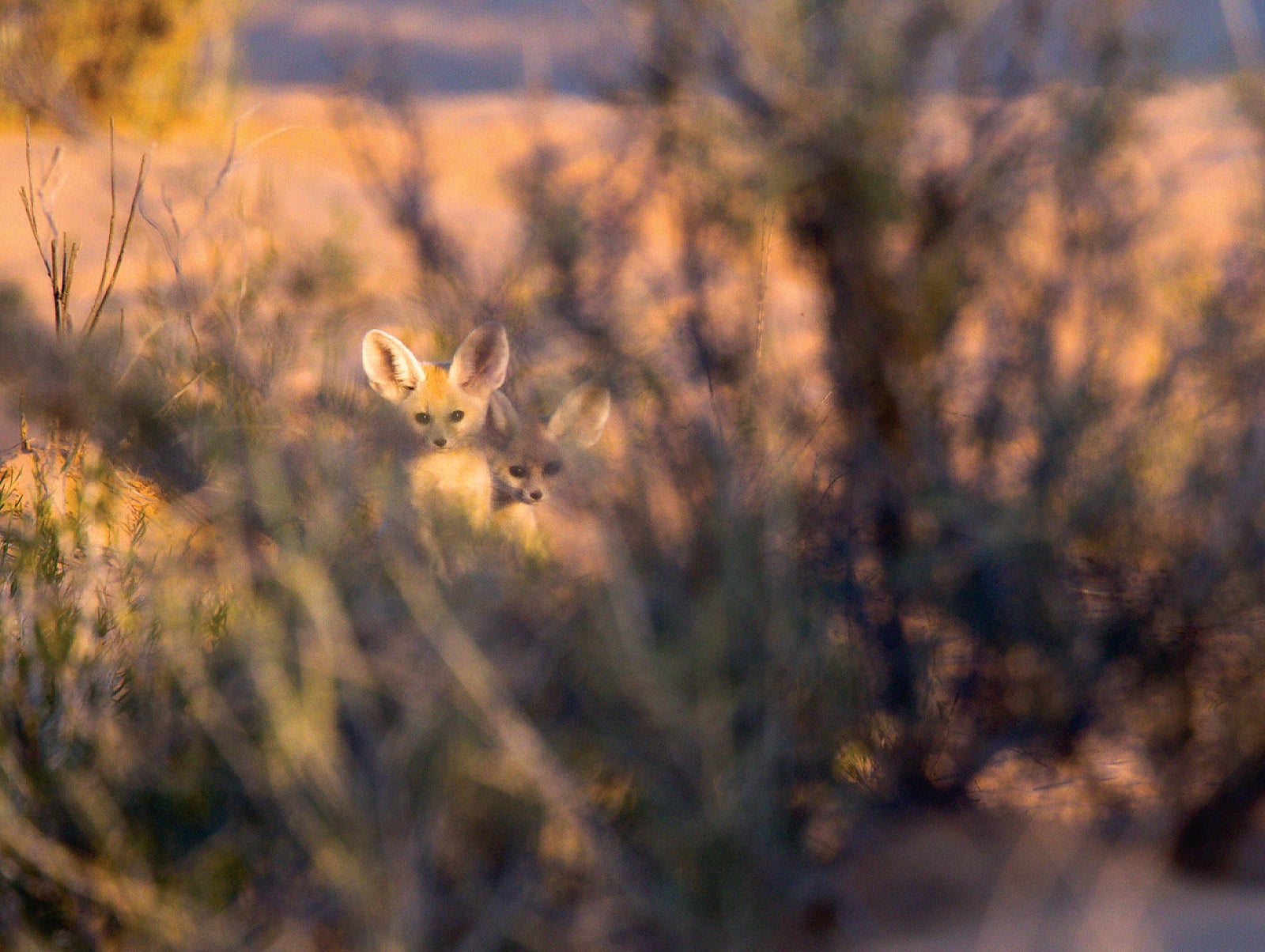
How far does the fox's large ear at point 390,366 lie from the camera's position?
2986mm

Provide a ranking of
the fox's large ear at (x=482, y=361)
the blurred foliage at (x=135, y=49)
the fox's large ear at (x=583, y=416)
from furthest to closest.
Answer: the blurred foliage at (x=135, y=49)
the fox's large ear at (x=482, y=361)
the fox's large ear at (x=583, y=416)

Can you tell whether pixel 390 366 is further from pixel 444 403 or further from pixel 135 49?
pixel 135 49

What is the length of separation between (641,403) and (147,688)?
1.29 m

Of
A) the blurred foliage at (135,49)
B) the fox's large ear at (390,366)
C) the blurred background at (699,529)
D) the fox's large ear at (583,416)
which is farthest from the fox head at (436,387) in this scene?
the blurred foliage at (135,49)

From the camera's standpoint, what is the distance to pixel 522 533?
297 centimetres

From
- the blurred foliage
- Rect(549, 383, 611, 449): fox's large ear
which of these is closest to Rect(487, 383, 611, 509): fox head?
Rect(549, 383, 611, 449): fox's large ear

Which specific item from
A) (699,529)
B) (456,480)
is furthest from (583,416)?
(699,529)

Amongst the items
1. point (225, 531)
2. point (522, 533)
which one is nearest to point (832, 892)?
point (522, 533)

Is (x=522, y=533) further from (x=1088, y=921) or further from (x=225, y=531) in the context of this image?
(x=1088, y=921)

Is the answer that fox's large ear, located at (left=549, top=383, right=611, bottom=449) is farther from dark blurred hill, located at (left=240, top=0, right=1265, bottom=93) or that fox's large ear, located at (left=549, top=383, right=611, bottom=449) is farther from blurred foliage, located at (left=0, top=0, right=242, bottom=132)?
blurred foliage, located at (left=0, top=0, right=242, bottom=132)

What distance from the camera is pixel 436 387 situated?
3021 millimetres

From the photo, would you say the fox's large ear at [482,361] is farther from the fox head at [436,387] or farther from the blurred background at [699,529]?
the blurred background at [699,529]

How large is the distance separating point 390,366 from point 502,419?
0.34 metres

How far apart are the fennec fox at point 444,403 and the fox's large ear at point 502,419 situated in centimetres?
2
